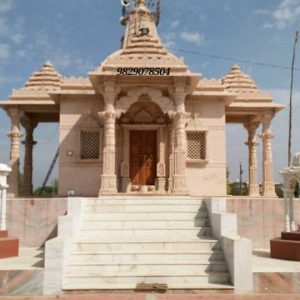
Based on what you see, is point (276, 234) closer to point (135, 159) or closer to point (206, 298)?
point (206, 298)

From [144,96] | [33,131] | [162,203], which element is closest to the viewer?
[162,203]

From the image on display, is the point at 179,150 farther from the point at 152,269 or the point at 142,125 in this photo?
the point at 152,269

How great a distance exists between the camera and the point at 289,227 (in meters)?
10.3

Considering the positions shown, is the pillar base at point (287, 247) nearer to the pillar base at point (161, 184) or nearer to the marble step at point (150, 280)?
the marble step at point (150, 280)

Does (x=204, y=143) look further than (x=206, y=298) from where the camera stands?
Yes

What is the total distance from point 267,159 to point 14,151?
33.9 ft

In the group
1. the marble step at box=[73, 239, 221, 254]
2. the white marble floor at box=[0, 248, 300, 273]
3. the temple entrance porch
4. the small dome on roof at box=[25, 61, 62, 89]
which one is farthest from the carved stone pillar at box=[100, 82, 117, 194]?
the small dome on roof at box=[25, 61, 62, 89]

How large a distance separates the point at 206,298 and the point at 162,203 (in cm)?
402

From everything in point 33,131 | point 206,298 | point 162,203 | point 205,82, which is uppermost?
point 205,82

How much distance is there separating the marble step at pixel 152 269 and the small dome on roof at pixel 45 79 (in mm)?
11375

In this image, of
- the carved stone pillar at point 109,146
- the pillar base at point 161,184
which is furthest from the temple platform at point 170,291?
the pillar base at point 161,184

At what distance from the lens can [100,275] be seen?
7.65 meters

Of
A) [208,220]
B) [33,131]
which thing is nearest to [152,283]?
[208,220]

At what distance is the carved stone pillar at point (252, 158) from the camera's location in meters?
18.2
